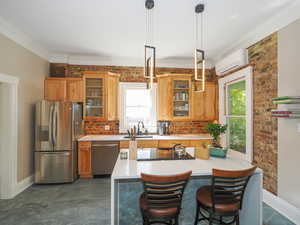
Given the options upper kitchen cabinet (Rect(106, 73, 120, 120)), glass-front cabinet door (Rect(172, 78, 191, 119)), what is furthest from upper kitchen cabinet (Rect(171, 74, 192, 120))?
upper kitchen cabinet (Rect(106, 73, 120, 120))

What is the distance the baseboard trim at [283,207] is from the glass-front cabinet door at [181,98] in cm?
234

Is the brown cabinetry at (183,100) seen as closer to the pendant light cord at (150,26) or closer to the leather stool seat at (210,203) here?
the pendant light cord at (150,26)

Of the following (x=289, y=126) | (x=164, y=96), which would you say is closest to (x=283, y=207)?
(x=289, y=126)

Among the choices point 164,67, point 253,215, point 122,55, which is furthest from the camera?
point 164,67

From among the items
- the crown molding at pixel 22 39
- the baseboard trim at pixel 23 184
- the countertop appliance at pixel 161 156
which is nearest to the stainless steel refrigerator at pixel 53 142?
the baseboard trim at pixel 23 184

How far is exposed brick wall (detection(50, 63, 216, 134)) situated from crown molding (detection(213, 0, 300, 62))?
1467mm

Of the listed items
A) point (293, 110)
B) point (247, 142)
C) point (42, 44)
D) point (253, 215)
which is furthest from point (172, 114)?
point (42, 44)

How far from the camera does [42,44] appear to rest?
376 cm

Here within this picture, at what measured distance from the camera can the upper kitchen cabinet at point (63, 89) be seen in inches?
166

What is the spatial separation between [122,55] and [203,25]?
217 cm

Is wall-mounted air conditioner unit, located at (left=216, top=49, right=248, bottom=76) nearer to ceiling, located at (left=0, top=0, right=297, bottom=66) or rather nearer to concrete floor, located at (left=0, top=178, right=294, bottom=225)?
ceiling, located at (left=0, top=0, right=297, bottom=66)

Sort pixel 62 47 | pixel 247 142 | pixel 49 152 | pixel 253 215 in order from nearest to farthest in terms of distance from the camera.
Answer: pixel 253 215, pixel 247 142, pixel 49 152, pixel 62 47

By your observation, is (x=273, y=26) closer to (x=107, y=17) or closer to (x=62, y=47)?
(x=107, y=17)

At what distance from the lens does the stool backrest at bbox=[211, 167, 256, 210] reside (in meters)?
1.62
